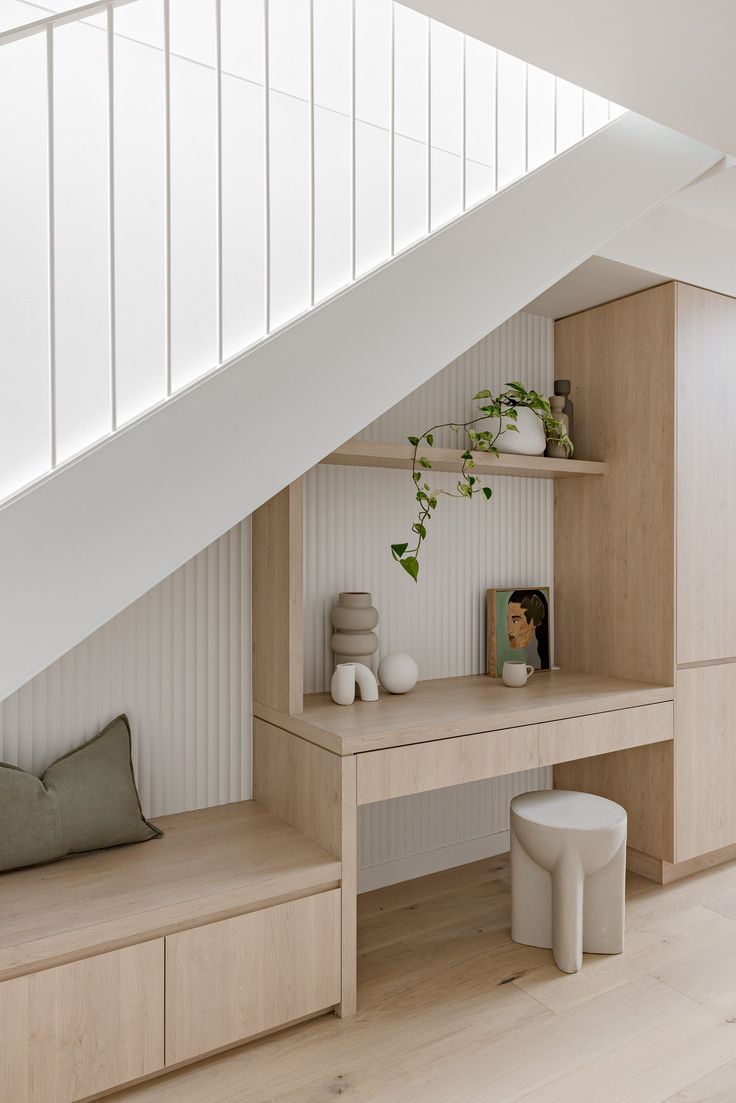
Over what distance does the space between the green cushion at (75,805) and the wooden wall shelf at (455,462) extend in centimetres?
105

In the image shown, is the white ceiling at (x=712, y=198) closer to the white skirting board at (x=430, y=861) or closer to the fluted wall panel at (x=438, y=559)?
the fluted wall panel at (x=438, y=559)

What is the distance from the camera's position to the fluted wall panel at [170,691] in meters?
2.09

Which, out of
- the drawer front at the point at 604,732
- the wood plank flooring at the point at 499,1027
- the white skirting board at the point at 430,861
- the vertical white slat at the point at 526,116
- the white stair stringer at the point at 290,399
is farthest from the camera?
the white skirting board at the point at 430,861

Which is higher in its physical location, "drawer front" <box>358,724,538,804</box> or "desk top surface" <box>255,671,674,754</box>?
"desk top surface" <box>255,671,674,754</box>

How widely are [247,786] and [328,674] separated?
45 cm

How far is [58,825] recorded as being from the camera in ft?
6.20

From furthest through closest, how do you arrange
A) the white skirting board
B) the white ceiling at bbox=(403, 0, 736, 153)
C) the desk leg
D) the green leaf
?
the white skirting board, the green leaf, the desk leg, the white ceiling at bbox=(403, 0, 736, 153)

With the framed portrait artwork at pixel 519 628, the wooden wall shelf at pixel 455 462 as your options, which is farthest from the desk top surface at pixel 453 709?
the wooden wall shelf at pixel 455 462

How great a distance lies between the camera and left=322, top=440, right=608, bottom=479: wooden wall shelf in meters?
2.29

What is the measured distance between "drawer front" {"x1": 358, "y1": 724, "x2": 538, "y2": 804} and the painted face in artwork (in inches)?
26.5

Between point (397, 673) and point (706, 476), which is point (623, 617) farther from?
point (397, 673)

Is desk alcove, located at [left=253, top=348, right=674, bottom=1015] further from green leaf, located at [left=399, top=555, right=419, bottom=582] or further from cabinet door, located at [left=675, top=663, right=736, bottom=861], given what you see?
green leaf, located at [left=399, top=555, right=419, bottom=582]

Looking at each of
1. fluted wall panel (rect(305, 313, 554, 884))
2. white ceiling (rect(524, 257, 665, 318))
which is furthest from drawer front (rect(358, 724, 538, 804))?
white ceiling (rect(524, 257, 665, 318))

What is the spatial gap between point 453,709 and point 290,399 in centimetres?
116
